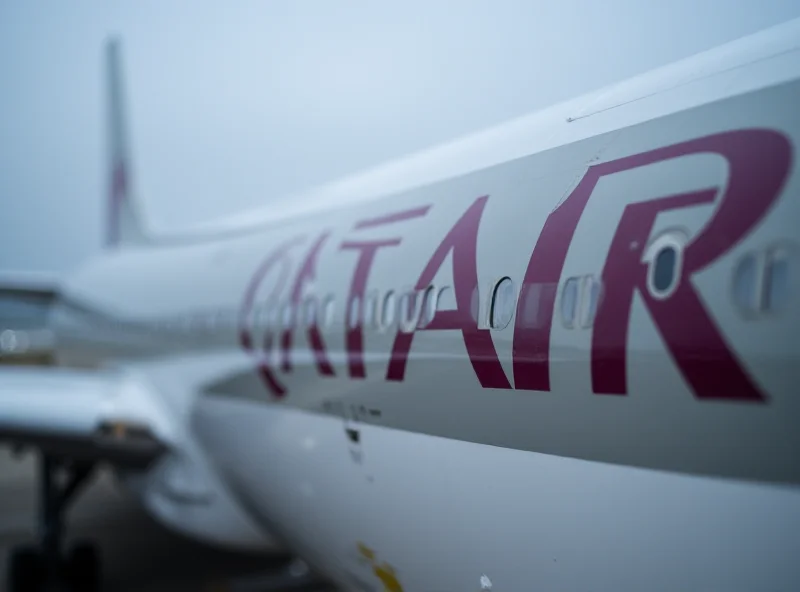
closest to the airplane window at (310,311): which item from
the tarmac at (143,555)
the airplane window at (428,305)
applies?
the airplane window at (428,305)

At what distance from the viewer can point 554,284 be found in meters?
2.12

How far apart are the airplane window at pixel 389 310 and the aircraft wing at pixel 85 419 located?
287cm

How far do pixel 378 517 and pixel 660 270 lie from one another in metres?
1.53

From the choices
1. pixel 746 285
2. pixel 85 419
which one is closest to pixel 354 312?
pixel 746 285

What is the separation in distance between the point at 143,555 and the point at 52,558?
1.24m

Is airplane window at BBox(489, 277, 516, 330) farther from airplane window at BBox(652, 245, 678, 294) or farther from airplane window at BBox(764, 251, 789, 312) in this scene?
airplane window at BBox(764, 251, 789, 312)

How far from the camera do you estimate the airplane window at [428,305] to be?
8.62 ft

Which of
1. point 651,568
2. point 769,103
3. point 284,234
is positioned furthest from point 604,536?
point 284,234

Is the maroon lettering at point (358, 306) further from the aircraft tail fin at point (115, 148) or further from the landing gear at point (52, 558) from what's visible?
the aircraft tail fin at point (115, 148)

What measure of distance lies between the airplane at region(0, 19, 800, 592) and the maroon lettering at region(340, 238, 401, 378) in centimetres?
1

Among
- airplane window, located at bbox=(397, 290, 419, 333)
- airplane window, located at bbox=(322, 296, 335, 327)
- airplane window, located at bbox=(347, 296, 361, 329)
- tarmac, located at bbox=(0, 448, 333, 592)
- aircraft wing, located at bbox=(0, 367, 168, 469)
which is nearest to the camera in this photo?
airplane window, located at bbox=(397, 290, 419, 333)

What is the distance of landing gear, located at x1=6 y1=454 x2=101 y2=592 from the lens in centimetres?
622

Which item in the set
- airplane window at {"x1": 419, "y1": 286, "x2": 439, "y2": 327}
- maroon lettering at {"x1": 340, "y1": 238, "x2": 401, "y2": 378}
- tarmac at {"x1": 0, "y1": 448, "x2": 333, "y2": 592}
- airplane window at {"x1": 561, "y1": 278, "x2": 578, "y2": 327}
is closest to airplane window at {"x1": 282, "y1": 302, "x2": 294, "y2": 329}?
maroon lettering at {"x1": 340, "y1": 238, "x2": 401, "y2": 378}

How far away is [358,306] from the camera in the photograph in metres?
3.14
